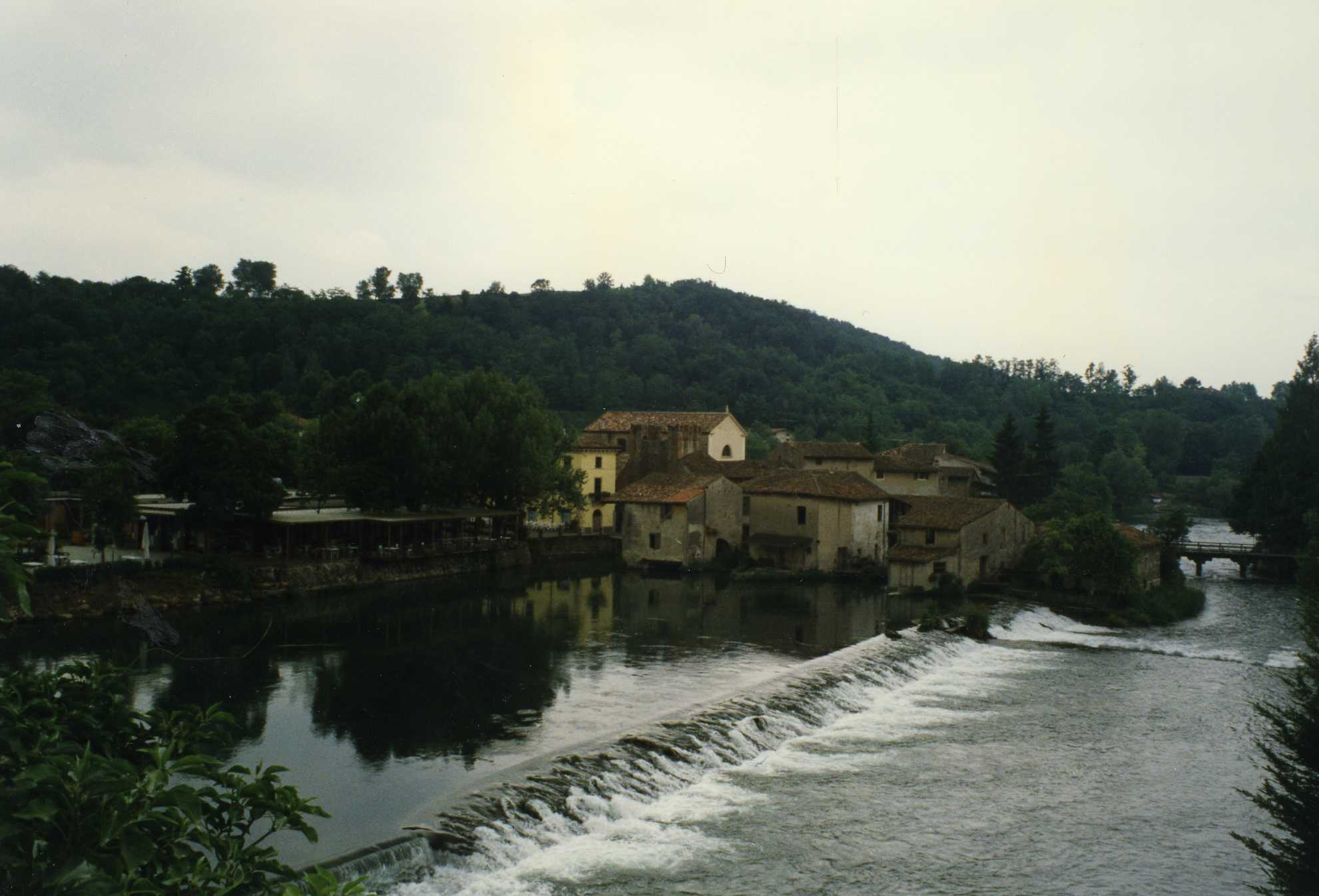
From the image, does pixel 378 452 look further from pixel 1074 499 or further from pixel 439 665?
pixel 1074 499

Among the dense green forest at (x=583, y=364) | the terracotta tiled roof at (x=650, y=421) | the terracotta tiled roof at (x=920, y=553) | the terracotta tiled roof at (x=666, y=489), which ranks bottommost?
the terracotta tiled roof at (x=920, y=553)

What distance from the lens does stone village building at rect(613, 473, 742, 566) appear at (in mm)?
47281

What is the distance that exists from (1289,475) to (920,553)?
25051 millimetres

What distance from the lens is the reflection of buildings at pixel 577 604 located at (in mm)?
32844

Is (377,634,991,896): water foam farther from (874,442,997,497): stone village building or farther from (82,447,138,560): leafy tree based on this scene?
(874,442,997,497): stone village building

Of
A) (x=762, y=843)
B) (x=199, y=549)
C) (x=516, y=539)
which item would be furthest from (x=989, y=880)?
(x=516, y=539)

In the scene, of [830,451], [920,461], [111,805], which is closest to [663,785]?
[111,805]

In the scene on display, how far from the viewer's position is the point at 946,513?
140ft

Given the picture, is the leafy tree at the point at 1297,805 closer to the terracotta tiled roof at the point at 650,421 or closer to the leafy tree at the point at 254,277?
A: the terracotta tiled roof at the point at 650,421

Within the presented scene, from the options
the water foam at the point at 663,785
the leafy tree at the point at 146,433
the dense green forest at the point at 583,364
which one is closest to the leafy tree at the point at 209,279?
the dense green forest at the point at 583,364

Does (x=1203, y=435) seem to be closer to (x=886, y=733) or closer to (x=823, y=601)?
(x=823, y=601)

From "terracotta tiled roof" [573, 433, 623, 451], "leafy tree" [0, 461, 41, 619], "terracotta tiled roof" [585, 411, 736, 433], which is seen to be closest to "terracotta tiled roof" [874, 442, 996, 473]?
"terracotta tiled roof" [585, 411, 736, 433]

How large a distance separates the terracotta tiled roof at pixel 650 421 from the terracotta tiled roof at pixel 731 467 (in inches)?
125

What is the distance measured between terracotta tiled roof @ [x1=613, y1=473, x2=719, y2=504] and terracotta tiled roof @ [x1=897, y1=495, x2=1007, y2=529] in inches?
370
